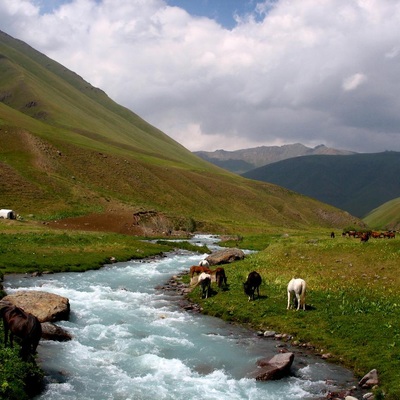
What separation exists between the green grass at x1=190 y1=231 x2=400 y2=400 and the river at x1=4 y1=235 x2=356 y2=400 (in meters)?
1.41

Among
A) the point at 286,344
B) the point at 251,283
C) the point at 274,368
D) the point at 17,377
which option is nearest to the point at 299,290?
the point at 251,283

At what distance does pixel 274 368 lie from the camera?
1725cm

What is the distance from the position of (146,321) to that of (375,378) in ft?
41.9

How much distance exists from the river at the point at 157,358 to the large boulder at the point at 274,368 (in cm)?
31

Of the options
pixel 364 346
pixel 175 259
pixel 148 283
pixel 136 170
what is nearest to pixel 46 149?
pixel 136 170

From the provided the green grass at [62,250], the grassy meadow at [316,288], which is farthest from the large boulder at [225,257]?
the green grass at [62,250]

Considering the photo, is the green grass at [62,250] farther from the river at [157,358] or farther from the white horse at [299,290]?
the white horse at [299,290]

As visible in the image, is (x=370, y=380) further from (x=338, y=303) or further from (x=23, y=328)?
(x=23, y=328)

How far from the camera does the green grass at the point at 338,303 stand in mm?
19031

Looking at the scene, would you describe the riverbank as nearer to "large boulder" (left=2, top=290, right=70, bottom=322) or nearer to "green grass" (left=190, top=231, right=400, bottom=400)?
"green grass" (left=190, top=231, right=400, bottom=400)

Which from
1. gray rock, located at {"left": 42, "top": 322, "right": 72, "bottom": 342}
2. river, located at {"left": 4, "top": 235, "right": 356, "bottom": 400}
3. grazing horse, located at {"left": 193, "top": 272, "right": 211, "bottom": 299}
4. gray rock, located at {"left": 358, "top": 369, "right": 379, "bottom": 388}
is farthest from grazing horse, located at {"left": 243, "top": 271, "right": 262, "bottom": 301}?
gray rock, located at {"left": 42, "top": 322, "right": 72, "bottom": 342}

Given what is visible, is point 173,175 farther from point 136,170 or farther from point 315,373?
point 315,373

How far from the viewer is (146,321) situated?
24.2m

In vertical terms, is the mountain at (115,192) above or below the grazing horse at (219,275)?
above
